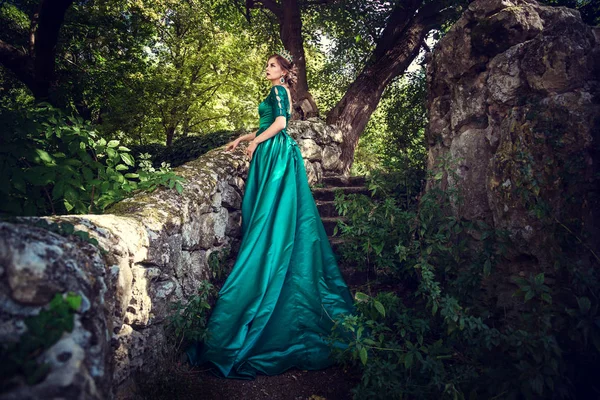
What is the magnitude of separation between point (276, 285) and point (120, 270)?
53.4 inches

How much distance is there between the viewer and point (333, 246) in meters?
3.80

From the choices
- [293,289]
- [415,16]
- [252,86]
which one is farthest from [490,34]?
[252,86]

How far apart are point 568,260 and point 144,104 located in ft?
33.8

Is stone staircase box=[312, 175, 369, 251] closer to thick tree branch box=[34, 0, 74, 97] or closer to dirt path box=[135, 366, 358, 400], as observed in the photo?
dirt path box=[135, 366, 358, 400]

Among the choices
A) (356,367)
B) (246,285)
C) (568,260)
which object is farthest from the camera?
(246,285)

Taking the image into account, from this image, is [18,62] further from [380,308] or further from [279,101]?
[380,308]

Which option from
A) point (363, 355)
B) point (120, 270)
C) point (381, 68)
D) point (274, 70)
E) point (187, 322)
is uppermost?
point (381, 68)

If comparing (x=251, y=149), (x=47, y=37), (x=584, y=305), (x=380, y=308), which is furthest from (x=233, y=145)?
(x=47, y=37)

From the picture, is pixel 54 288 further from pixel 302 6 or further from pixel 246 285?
pixel 302 6

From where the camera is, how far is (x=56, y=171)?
7.79 feet

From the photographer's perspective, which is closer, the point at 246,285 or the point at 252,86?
the point at 246,285

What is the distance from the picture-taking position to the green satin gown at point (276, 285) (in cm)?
270

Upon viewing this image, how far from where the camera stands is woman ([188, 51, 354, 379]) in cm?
271

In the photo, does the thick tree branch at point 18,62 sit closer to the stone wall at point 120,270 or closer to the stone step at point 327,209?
the stone wall at point 120,270
